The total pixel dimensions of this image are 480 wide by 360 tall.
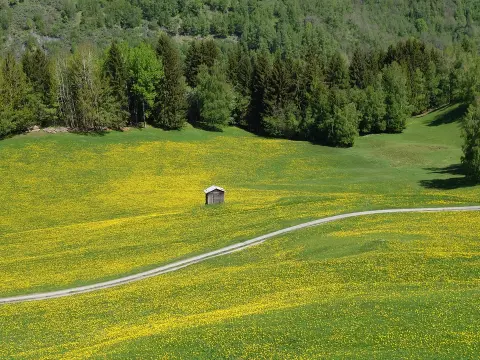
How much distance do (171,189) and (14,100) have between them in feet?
124

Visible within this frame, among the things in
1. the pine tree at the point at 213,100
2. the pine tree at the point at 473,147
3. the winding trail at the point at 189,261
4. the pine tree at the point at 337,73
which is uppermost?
the pine tree at the point at 337,73

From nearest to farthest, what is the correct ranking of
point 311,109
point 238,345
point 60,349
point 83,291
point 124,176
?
1. point 238,345
2. point 60,349
3. point 83,291
4. point 124,176
5. point 311,109

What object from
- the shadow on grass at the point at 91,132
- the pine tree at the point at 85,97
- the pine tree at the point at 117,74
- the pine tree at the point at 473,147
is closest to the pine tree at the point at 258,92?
the pine tree at the point at 117,74

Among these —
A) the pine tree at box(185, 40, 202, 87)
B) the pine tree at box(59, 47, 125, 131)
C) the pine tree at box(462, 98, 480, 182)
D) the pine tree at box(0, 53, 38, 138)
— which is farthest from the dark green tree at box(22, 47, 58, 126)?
the pine tree at box(462, 98, 480, 182)

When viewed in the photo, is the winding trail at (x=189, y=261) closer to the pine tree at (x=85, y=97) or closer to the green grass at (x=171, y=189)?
the green grass at (x=171, y=189)

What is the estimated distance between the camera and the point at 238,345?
26375 millimetres

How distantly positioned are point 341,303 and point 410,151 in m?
81.0

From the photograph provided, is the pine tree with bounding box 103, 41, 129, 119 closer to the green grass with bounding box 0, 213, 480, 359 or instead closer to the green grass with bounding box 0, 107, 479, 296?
the green grass with bounding box 0, 107, 479, 296

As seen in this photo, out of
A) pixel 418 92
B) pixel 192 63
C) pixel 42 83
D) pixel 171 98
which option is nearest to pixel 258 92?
pixel 192 63

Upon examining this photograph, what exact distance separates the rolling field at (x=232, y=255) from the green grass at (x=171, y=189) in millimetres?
326

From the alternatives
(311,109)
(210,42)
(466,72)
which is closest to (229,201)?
(311,109)

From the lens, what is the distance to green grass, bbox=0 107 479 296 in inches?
2062

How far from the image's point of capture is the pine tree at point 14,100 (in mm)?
95625

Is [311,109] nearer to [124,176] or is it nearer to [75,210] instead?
[124,176]
